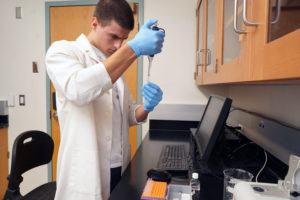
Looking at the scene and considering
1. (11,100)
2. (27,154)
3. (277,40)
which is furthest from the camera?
(11,100)

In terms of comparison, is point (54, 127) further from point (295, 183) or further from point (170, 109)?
point (295, 183)

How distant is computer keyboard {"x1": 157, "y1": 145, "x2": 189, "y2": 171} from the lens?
0.95 metres

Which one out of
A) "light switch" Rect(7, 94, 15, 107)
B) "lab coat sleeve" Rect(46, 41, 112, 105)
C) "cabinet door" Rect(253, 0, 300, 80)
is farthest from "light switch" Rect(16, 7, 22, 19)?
"cabinet door" Rect(253, 0, 300, 80)

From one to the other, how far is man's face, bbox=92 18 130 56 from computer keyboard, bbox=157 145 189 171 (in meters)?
0.64

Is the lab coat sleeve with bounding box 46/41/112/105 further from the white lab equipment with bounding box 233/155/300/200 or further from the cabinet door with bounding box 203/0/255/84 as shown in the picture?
the white lab equipment with bounding box 233/155/300/200

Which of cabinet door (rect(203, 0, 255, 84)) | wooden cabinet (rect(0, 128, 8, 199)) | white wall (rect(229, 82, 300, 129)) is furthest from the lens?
wooden cabinet (rect(0, 128, 8, 199))

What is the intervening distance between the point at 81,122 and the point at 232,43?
70 centimetres

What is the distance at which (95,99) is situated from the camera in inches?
39.5

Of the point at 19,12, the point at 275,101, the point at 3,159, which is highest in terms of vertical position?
the point at 19,12

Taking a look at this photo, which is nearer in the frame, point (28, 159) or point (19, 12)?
point (28, 159)

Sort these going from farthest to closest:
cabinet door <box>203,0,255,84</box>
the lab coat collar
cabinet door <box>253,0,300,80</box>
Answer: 1. the lab coat collar
2. cabinet door <box>203,0,255,84</box>
3. cabinet door <box>253,0,300,80</box>

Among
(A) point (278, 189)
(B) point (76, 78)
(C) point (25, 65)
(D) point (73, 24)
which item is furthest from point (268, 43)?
(C) point (25, 65)

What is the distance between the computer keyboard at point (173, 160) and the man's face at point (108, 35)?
0.64 metres

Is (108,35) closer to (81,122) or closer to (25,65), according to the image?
(81,122)
